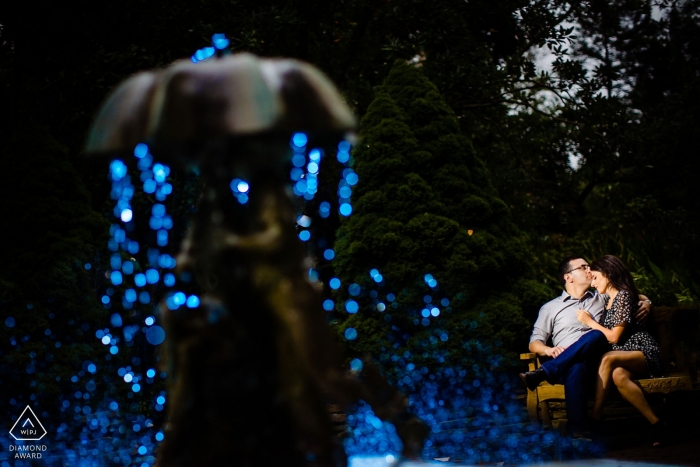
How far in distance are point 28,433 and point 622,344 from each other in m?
4.85

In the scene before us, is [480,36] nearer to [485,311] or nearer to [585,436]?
[485,311]

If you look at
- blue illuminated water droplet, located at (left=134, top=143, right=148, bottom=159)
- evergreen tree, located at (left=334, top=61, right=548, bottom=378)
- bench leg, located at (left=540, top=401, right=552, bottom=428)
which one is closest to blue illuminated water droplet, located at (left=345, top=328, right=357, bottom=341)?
evergreen tree, located at (left=334, top=61, right=548, bottom=378)

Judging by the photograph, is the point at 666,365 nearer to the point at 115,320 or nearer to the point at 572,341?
the point at 572,341

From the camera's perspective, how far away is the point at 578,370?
5871 millimetres

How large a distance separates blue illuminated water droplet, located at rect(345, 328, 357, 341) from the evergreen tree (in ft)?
0.10

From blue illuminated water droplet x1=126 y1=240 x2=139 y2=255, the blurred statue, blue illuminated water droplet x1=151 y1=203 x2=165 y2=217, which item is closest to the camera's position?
the blurred statue

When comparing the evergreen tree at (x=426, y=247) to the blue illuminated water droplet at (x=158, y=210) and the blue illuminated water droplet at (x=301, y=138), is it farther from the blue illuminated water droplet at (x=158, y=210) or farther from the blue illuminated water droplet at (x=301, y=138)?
the blue illuminated water droplet at (x=158, y=210)

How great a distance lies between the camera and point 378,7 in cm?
941

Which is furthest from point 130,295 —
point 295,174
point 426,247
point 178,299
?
point 178,299

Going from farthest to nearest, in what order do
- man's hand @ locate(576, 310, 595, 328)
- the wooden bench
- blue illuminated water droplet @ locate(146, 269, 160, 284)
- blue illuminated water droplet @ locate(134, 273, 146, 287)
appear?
1. blue illuminated water droplet @ locate(146, 269, 160, 284)
2. blue illuminated water droplet @ locate(134, 273, 146, 287)
3. man's hand @ locate(576, 310, 595, 328)
4. the wooden bench

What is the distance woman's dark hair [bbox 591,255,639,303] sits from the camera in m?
6.27

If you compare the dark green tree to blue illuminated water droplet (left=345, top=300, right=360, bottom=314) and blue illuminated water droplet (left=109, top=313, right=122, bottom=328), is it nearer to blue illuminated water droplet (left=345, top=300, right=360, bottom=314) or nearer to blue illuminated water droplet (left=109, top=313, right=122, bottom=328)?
blue illuminated water droplet (left=109, top=313, right=122, bottom=328)

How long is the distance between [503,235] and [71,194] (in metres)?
4.10

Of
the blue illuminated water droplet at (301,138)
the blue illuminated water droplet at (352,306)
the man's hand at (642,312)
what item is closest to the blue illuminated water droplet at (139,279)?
the blue illuminated water droplet at (352,306)
